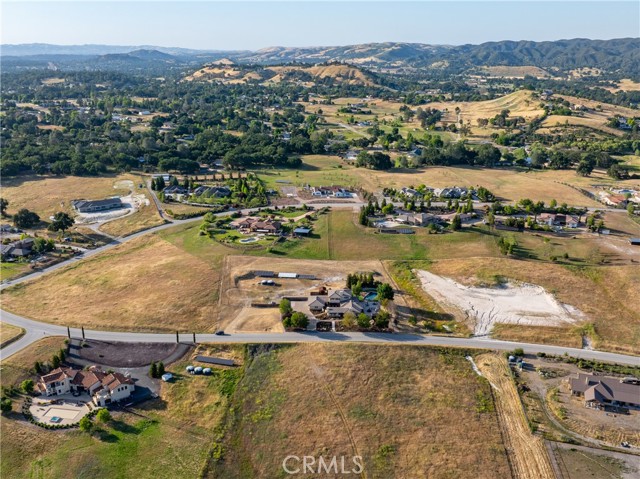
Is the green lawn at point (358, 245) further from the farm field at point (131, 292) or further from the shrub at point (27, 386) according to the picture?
the shrub at point (27, 386)

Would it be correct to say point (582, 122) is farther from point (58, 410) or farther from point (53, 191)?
point (58, 410)

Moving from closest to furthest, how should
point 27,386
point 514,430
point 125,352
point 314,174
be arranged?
1. point 514,430
2. point 27,386
3. point 125,352
4. point 314,174

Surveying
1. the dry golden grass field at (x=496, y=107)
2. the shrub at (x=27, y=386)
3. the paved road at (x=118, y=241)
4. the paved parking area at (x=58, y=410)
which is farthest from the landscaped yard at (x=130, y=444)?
the dry golden grass field at (x=496, y=107)

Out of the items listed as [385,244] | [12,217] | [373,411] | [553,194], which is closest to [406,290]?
[385,244]

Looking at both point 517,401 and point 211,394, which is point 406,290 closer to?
point 517,401

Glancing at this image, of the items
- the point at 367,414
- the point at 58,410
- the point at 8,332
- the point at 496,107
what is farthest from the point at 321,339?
the point at 496,107

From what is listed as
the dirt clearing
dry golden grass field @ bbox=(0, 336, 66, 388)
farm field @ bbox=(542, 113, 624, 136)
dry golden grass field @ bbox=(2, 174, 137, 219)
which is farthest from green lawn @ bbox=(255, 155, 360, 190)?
farm field @ bbox=(542, 113, 624, 136)
